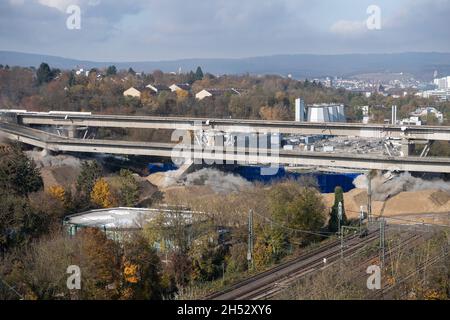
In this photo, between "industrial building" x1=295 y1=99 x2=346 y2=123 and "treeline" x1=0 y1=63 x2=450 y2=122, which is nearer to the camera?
"treeline" x1=0 y1=63 x2=450 y2=122

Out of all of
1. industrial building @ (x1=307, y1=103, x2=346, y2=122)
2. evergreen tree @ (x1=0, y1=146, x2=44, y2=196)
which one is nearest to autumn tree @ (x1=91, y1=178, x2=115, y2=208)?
evergreen tree @ (x1=0, y1=146, x2=44, y2=196)

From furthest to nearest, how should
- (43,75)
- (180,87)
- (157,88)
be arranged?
(180,87), (157,88), (43,75)

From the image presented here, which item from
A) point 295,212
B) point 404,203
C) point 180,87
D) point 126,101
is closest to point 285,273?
point 295,212

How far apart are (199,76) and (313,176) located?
30.1 m

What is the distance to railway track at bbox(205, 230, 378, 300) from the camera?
27.1ft

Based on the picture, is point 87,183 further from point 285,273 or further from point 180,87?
point 180,87

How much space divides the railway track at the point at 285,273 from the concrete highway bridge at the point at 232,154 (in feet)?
20.8

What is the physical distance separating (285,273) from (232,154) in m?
10.2

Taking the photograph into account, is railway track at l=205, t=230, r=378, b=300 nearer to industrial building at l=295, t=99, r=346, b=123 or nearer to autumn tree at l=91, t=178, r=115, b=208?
autumn tree at l=91, t=178, r=115, b=208

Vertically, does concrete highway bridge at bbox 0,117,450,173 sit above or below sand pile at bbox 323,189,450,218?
above

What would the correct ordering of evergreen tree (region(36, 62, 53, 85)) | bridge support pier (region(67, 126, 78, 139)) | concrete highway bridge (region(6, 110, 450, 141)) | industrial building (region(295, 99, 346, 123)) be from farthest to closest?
evergreen tree (region(36, 62, 53, 85)), industrial building (region(295, 99, 346, 123)), bridge support pier (region(67, 126, 78, 139)), concrete highway bridge (region(6, 110, 450, 141))

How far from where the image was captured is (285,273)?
9.39 metres

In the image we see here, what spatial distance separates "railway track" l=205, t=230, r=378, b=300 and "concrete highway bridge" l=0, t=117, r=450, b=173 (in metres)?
6.35

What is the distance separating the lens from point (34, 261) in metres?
8.17
